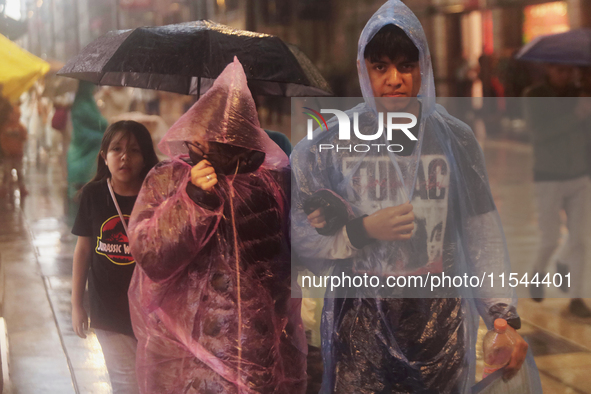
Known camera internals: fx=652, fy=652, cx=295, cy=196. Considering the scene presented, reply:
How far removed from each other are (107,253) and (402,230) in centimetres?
112

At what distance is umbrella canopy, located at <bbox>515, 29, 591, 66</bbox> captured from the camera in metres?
2.95

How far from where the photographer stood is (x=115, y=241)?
238 centimetres

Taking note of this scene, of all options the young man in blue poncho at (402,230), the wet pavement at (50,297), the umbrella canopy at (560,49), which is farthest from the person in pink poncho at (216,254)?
the umbrella canopy at (560,49)

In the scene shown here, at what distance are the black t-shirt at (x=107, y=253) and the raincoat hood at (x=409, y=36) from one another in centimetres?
98

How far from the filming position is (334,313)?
2016 mm

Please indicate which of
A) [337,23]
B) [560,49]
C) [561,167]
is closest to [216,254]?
[337,23]

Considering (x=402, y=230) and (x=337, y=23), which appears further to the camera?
(x=337, y=23)

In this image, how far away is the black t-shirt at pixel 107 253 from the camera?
7.83ft

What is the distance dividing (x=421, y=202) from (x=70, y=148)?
1.77 meters

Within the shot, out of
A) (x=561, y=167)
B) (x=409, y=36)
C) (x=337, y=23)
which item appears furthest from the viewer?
(x=561, y=167)

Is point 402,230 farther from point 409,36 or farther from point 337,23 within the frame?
point 337,23

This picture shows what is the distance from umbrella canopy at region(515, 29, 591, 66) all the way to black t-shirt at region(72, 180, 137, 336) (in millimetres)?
1951

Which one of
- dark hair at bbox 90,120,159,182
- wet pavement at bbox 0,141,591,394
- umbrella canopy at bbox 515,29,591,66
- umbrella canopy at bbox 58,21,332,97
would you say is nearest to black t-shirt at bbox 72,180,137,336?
dark hair at bbox 90,120,159,182

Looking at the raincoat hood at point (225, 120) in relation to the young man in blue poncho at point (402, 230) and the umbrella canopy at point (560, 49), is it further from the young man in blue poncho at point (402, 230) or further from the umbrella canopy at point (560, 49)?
the umbrella canopy at point (560, 49)
